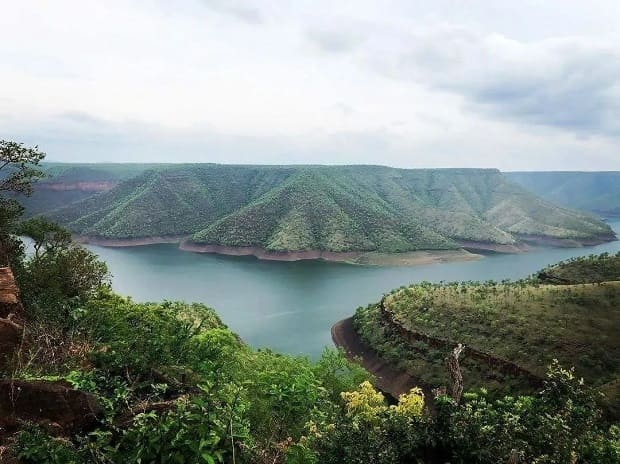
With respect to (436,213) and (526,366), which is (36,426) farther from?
(436,213)

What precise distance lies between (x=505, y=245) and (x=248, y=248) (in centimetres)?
6880

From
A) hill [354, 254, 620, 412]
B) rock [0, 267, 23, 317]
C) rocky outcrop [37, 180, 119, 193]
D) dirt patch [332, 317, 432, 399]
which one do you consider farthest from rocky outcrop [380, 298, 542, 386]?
rocky outcrop [37, 180, 119, 193]

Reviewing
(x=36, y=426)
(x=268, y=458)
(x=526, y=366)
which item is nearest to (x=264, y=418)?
(x=268, y=458)

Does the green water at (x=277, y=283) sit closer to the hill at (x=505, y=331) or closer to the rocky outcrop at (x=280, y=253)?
the rocky outcrop at (x=280, y=253)

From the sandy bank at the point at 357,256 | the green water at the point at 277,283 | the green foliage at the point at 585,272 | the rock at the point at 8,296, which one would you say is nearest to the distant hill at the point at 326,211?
the sandy bank at the point at 357,256

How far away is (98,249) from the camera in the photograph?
11262 centimetres

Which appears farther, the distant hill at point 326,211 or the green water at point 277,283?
the distant hill at point 326,211

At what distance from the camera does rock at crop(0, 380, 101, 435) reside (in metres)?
6.97

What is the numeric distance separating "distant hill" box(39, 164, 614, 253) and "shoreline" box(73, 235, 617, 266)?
124cm

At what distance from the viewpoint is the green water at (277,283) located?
5297 centimetres

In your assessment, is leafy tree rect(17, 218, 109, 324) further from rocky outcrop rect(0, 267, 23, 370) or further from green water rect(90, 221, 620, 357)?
green water rect(90, 221, 620, 357)

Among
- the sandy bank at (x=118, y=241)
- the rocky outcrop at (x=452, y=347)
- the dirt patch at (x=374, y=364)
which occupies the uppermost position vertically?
the rocky outcrop at (x=452, y=347)

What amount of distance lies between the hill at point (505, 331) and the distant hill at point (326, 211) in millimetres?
58832

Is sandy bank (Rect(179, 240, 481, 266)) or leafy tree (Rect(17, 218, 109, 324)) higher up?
leafy tree (Rect(17, 218, 109, 324))
